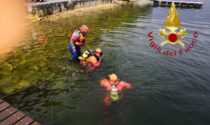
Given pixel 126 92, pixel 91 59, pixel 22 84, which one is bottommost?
pixel 126 92

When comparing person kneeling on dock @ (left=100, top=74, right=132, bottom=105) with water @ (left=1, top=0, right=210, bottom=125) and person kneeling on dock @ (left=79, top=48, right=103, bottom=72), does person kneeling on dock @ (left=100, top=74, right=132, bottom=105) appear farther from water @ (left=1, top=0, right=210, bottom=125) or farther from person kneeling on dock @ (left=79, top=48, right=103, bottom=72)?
person kneeling on dock @ (left=79, top=48, right=103, bottom=72)

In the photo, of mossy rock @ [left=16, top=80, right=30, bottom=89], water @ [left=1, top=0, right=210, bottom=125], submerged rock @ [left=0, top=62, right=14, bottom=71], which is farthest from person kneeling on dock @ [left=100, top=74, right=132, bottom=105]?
submerged rock @ [left=0, top=62, right=14, bottom=71]

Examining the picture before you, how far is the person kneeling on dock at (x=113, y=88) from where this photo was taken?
10.1 metres

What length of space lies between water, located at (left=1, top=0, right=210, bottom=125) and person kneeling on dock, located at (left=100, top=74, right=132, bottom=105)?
0.33 m

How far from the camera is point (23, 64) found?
14641mm

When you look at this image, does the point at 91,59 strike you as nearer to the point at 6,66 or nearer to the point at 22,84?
the point at 22,84

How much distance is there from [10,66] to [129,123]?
30.4 ft

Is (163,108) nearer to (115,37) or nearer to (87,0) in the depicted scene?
(115,37)

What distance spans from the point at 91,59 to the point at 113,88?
382 centimetres

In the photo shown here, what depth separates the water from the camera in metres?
9.33

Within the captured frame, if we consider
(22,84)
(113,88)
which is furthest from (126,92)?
(22,84)

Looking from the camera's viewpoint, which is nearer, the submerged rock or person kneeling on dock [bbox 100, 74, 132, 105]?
person kneeling on dock [bbox 100, 74, 132, 105]

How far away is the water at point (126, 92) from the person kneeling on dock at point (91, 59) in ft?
1.67

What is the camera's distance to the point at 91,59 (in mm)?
13406
